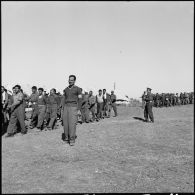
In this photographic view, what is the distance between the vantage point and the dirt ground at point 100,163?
6020 millimetres

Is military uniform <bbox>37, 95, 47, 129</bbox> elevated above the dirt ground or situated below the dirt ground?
above

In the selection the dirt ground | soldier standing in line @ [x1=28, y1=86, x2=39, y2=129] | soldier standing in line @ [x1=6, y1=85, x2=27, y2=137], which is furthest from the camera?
soldier standing in line @ [x1=28, y1=86, x2=39, y2=129]

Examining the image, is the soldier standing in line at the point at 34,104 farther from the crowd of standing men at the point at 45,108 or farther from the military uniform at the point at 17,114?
the military uniform at the point at 17,114

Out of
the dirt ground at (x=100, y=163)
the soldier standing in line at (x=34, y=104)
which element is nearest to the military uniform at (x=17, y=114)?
the dirt ground at (x=100, y=163)

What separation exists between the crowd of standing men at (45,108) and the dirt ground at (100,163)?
60 cm

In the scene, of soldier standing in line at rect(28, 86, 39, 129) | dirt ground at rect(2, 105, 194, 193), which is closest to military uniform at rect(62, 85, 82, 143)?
dirt ground at rect(2, 105, 194, 193)

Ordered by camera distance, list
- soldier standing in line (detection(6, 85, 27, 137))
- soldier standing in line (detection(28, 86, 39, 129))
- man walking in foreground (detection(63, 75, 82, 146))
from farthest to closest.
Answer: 1. soldier standing in line (detection(28, 86, 39, 129))
2. soldier standing in line (detection(6, 85, 27, 137))
3. man walking in foreground (detection(63, 75, 82, 146))

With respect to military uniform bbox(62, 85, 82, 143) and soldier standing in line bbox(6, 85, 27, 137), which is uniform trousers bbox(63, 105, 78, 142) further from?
soldier standing in line bbox(6, 85, 27, 137)

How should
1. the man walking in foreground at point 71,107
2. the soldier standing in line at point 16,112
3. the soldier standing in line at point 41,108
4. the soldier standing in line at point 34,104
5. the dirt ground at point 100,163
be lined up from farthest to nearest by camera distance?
1. the soldier standing in line at point 34,104
2. the soldier standing in line at point 41,108
3. the soldier standing in line at point 16,112
4. the man walking in foreground at point 71,107
5. the dirt ground at point 100,163

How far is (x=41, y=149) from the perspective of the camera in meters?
9.16

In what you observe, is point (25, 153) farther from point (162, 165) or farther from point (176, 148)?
point (176, 148)

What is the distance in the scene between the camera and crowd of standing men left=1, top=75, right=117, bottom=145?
9.52 meters

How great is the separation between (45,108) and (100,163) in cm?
675

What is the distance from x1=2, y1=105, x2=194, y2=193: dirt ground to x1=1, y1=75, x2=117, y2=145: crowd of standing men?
1.96 ft
